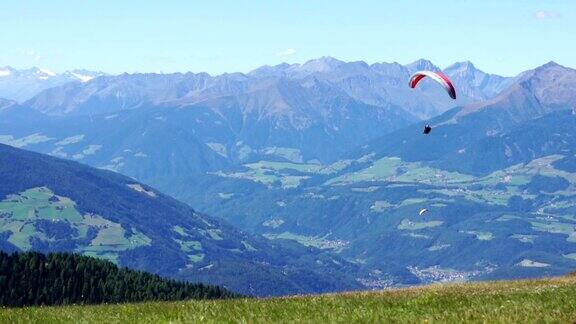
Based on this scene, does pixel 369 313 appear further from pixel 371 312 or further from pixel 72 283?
pixel 72 283

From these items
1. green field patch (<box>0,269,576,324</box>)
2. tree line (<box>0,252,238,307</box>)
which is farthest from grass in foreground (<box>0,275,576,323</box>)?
tree line (<box>0,252,238,307</box>)

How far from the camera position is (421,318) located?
20906 mm

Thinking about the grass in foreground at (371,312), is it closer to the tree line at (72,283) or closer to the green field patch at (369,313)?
the green field patch at (369,313)

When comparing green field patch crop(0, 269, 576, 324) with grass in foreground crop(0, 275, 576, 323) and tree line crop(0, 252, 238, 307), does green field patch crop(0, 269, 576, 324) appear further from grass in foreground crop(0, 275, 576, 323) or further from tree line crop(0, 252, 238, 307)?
tree line crop(0, 252, 238, 307)

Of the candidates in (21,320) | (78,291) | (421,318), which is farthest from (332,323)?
(78,291)

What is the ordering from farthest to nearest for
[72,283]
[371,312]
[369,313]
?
1. [72,283]
2. [371,312]
3. [369,313]

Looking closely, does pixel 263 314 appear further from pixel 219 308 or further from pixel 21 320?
pixel 21 320

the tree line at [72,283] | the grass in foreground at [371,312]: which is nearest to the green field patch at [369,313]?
the grass in foreground at [371,312]

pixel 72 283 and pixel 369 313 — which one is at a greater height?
pixel 369 313

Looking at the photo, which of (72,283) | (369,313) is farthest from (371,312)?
(72,283)

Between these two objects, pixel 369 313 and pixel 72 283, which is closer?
pixel 369 313

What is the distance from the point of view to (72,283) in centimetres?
14362

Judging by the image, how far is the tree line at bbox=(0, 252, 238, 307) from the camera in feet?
452

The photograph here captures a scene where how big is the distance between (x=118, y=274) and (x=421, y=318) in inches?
5378
